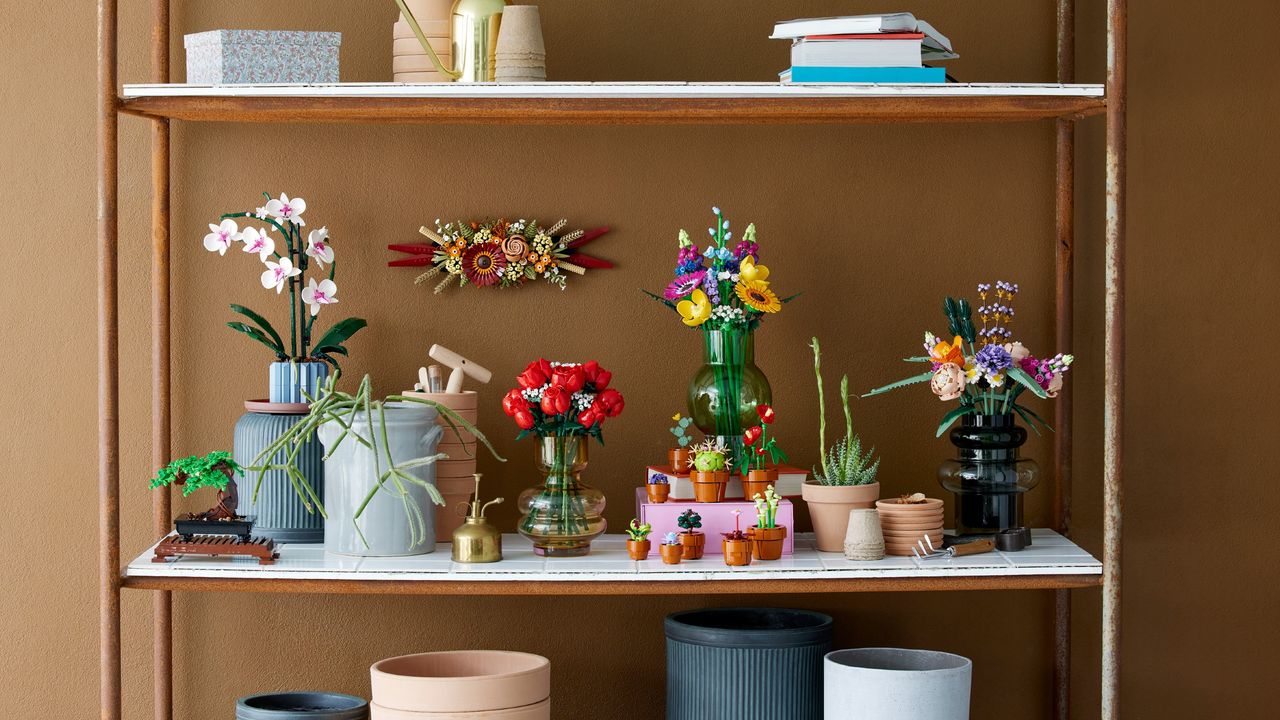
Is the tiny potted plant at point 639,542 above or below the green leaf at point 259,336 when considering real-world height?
below

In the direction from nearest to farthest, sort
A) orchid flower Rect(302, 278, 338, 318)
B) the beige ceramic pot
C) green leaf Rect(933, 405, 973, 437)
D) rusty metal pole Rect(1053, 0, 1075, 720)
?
the beige ceramic pot
green leaf Rect(933, 405, 973, 437)
orchid flower Rect(302, 278, 338, 318)
rusty metal pole Rect(1053, 0, 1075, 720)

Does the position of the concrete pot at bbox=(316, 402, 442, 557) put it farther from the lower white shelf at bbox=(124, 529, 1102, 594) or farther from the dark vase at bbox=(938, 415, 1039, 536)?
the dark vase at bbox=(938, 415, 1039, 536)

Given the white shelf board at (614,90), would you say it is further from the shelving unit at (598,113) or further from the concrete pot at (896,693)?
the concrete pot at (896,693)

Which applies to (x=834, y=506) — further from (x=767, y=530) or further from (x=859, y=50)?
(x=859, y=50)

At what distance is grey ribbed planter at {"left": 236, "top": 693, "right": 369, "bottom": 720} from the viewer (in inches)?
93.8

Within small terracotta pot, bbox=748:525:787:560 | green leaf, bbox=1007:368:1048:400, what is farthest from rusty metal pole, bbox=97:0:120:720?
green leaf, bbox=1007:368:1048:400

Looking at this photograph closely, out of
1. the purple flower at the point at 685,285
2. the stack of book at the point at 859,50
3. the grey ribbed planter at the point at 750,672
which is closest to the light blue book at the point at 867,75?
the stack of book at the point at 859,50

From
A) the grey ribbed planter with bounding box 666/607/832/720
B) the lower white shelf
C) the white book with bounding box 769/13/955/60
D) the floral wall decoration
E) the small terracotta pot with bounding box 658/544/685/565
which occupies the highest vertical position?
the white book with bounding box 769/13/955/60

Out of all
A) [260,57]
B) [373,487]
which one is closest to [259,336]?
[373,487]

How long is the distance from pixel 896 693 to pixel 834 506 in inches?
14.1

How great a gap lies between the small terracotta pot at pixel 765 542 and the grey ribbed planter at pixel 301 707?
80 cm

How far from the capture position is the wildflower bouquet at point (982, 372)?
8.00 ft

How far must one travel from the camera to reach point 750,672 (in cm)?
244

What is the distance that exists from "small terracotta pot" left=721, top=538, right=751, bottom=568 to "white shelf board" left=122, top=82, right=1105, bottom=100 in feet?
2.58
